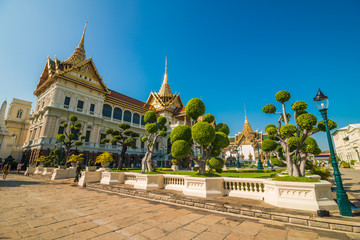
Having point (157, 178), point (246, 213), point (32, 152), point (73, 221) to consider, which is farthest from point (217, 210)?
point (32, 152)

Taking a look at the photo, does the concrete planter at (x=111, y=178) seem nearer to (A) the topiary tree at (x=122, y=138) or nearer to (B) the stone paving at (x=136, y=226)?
(A) the topiary tree at (x=122, y=138)

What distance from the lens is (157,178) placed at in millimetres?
8789

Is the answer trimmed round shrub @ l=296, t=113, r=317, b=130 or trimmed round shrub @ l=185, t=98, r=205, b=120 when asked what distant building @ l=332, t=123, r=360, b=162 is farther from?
trimmed round shrub @ l=185, t=98, r=205, b=120

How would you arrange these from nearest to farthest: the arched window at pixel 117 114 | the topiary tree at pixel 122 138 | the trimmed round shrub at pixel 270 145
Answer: the trimmed round shrub at pixel 270 145 → the topiary tree at pixel 122 138 → the arched window at pixel 117 114

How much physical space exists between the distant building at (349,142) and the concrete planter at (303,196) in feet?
161

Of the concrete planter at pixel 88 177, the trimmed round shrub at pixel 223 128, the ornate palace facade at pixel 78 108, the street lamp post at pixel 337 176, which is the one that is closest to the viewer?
the street lamp post at pixel 337 176

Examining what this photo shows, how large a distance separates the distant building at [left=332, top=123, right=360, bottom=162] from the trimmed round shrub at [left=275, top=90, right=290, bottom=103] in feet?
155

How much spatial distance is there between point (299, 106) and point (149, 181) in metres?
7.89

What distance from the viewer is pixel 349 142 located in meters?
43.0

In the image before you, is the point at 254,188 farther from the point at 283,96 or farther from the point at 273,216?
the point at 283,96

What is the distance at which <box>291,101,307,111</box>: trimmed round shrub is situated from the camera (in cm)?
698

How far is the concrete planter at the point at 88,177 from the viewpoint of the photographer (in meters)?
11.0

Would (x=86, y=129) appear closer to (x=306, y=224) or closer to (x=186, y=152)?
(x=186, y=152)

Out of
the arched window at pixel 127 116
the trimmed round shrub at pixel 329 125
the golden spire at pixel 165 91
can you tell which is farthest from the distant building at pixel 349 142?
the arched window at pixel 127 116
